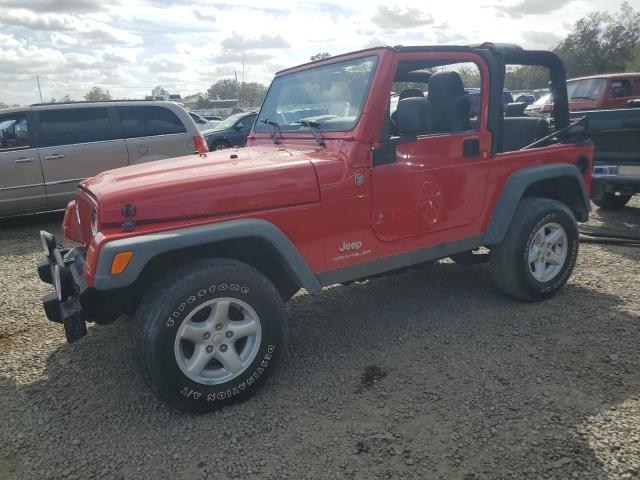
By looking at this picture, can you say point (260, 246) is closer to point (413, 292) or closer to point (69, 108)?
point (413, 292)

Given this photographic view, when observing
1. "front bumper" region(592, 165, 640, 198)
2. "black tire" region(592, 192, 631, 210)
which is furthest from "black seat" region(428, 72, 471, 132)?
"black tire" region(592, 192, 631, 210)

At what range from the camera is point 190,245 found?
2.58m

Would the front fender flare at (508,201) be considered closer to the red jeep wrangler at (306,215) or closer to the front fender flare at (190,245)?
the red jeep wrangler at (306,215)

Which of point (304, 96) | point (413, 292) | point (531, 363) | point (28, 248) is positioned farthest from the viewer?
point (28, 248)

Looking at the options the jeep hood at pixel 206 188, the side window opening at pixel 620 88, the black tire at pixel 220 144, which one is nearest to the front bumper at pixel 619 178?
the jeep hood at pixel 206 188

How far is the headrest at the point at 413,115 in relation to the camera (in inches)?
121

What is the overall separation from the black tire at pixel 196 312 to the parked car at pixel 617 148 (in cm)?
463

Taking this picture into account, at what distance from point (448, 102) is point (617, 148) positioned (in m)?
3.65

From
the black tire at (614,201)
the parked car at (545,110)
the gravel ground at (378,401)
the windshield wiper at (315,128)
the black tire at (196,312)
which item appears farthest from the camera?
the black tire at (614,201)

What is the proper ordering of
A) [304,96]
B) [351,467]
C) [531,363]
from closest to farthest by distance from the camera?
[351,467] < [531,363] < [304,96]

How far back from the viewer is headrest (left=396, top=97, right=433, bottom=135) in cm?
306

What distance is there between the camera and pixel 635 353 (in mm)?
3223

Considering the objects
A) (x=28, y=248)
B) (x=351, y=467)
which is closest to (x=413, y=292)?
(x=351, y=467)

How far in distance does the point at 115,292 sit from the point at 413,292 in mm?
2620
